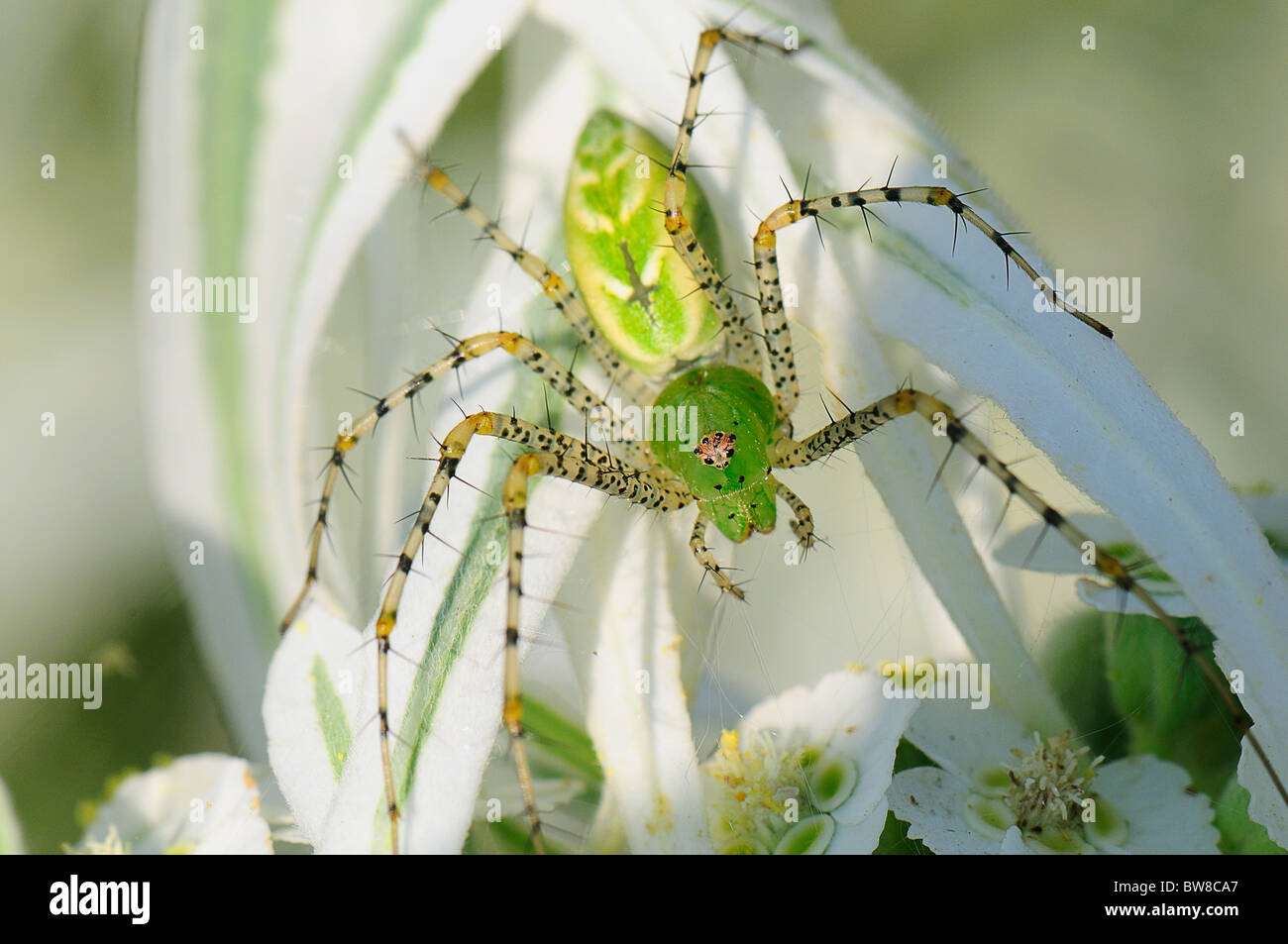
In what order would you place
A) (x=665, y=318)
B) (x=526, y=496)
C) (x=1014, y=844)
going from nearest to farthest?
(x=1014, y=844) < (x=526, y=496) < (x=665, y=318)

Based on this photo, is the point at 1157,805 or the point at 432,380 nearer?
the point at 1157,805

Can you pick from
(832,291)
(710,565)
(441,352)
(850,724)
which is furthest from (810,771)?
(441,352)

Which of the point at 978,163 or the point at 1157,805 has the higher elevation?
the point at 978,163

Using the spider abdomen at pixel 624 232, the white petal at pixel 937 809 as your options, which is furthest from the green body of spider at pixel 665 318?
the white petal at pixel 937 809

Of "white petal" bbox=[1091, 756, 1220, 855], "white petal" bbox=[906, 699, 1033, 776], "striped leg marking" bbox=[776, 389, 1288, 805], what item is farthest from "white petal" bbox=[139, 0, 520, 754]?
"white petal" bbox=[1091, 756, 1220, 855]

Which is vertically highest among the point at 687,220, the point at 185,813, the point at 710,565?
the point at 687,220

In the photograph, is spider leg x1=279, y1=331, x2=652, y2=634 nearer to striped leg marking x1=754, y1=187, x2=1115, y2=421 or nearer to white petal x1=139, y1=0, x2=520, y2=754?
white petal x1=139, y1=0, x2=520, y2=754

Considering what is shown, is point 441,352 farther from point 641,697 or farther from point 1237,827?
point 1237,827

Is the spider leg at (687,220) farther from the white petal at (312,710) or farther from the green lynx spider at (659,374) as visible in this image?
the white petal at (312,710)
